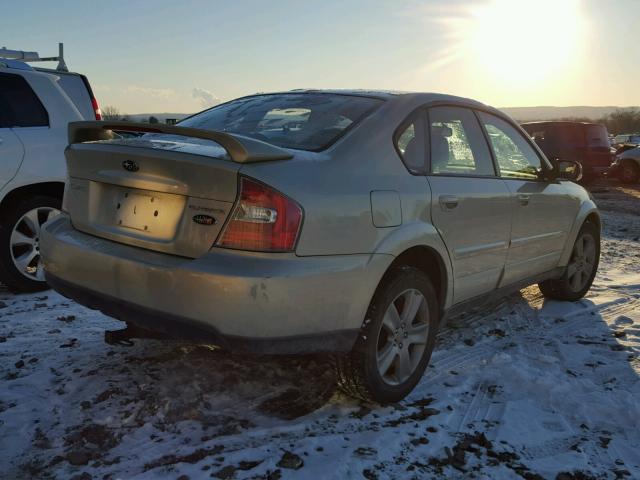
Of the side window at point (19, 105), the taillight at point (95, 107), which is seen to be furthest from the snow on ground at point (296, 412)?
the taillight at point (95, 107)

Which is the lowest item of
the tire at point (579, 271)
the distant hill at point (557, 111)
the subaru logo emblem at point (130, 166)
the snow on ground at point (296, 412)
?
the snow on ground at point (296, 412)

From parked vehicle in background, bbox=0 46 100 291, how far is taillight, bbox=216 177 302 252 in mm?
3083

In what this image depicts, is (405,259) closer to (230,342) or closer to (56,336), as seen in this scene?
(230,342)

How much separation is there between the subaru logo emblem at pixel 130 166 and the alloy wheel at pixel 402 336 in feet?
4.55

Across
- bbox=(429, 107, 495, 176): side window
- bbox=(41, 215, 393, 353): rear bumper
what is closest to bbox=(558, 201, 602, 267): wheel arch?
bbox=(429, 107, 495, 176): side window

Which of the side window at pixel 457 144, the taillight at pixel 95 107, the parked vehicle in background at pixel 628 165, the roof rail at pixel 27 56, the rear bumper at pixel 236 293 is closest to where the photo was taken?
the rear bumper at pixel 236 293

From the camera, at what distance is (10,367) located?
3.34m

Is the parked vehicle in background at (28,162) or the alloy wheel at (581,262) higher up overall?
the parked vehicle in background at (28,162)

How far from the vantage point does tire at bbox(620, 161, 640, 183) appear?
1873 cm

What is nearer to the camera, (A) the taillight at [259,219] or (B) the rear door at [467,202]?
(A) the taillight at [259,219]

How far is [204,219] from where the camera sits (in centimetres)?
244

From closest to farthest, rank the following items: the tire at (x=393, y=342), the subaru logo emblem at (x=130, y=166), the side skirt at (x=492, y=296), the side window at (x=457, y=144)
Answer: the subaru logo emblem at (x=130, y=166), the tire at (x=393, y=342), the side window at (x=457, y=144), the side skirt at (x=492, y=296)

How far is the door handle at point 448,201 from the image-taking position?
3.20 meters

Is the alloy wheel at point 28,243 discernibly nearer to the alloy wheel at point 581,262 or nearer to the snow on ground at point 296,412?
the snow on ground at point 296,412
